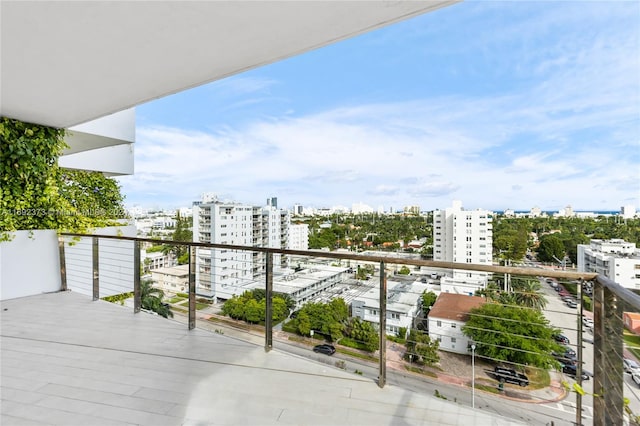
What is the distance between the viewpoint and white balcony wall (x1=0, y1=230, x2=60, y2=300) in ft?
12.3

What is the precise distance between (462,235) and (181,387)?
17.4 meters

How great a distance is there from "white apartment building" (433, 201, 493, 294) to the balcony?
15.7 m

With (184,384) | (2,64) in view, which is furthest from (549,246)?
(2,64)

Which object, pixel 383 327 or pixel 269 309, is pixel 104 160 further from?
pixel 383 327

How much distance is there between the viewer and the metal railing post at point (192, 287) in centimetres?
272

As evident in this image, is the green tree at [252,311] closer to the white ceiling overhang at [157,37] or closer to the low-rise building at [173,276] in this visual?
the low-rise building at [173,276]

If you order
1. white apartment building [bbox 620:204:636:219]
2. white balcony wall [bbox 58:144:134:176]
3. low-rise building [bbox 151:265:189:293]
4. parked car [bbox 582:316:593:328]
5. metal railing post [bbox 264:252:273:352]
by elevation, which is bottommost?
low-rise building [bbox 151:265:189:293]

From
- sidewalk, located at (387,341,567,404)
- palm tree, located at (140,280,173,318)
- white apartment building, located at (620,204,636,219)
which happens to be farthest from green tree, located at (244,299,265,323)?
white apartment building, located at (620,204,636,219)

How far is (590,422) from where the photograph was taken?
4.45ft

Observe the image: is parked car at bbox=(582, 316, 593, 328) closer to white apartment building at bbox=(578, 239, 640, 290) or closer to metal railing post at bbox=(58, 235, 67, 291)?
white apartment building at bbox=(578, 239, 640, 290)

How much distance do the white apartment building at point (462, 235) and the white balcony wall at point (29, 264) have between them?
52.5ft

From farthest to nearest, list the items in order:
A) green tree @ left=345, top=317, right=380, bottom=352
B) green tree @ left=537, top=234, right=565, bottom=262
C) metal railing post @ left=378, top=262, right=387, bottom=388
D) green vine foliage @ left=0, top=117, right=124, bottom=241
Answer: green tree @ left=537, top=234, right=565, bottom=262 → green vine foliage @ left=0, top=117, right=124, bottom=241 → green tree @ left=345, top=317, right=380, bottom=352 → metal railing post @ left=378, top=262, right=387, bottom=388

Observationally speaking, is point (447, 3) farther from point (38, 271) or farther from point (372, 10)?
point (38, 271)

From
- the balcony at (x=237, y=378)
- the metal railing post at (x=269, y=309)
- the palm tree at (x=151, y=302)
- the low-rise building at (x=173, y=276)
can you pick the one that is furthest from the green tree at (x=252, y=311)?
the metal railing post at (x=269, y=309)
